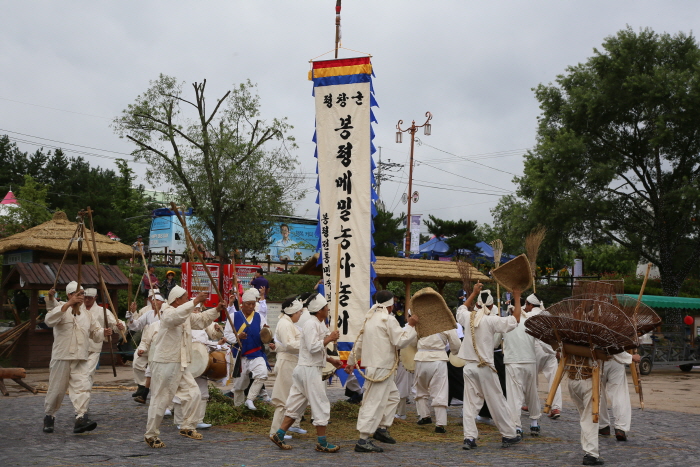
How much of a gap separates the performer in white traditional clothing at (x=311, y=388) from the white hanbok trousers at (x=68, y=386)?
2554 mm

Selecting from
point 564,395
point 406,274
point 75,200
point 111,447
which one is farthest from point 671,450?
point 75,200

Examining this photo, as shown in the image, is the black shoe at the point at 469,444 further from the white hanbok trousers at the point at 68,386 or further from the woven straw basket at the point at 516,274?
the white hanbok trousers at the point at 68,386

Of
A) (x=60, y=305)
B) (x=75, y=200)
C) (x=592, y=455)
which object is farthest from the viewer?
(x=75, y=200)

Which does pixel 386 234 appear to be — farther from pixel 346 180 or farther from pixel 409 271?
pixel 346 180

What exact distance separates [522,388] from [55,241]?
1299 centimetres

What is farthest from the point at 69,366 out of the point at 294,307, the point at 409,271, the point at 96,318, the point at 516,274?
the point at 409,271

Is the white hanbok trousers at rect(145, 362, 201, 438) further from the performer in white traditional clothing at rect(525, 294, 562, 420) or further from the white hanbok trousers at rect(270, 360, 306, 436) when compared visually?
the performer in white traditional clothing at rect(525, 294, 562, 420)

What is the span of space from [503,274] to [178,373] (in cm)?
397

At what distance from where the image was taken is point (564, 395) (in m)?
13.4

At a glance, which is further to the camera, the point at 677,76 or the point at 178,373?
the point at 677,76

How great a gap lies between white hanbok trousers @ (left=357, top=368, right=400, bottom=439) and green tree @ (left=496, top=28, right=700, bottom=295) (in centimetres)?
1921

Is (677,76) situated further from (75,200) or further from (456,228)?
(75,200)

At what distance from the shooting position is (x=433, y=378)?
30.4 feet

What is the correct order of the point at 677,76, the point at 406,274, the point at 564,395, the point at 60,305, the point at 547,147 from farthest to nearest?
the point at 547,147 → the point at 677,76 → the point at 406,274 → the point at 564,395 → the point at 60,305
